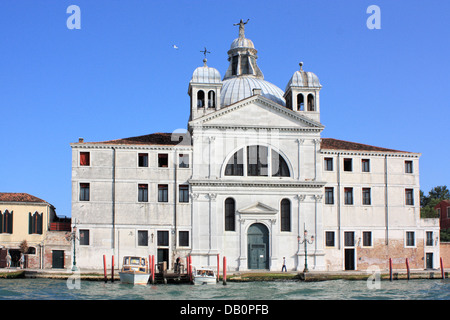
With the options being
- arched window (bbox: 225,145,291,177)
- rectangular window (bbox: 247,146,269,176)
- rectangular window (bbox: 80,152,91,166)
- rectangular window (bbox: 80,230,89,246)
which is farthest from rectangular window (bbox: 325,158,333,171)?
rectangular window (bbox: 80,230,89,246)

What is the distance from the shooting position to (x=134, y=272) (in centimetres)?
2969

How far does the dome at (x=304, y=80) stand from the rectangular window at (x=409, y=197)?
8.57 m

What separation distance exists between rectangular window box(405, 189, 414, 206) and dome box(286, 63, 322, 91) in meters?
8.57

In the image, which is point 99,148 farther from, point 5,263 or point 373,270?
point 373,270

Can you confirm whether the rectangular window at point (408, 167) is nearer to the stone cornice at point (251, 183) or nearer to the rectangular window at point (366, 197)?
the rectangular window at point (366, 197)

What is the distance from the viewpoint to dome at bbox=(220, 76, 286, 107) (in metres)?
43.6

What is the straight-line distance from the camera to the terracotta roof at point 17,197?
3631 centimetres

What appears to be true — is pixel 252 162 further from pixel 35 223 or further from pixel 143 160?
pixel 35 223

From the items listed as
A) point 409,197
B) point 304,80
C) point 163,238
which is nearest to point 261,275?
point 163,238

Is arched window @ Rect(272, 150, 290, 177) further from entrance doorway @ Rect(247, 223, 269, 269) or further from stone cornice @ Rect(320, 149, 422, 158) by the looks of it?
entrance doorway @ Rect(247, 223, 269, 269)

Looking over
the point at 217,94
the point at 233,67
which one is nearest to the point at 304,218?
the point at 217,94

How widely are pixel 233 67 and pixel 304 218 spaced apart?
645 inches

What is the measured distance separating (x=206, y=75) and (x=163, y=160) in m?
5.94

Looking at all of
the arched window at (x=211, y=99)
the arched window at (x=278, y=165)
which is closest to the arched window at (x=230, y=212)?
the arched window at (x=278, y=165)
